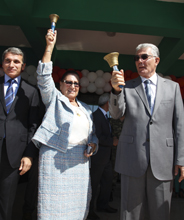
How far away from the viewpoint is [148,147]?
5.50ft

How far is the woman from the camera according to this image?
1.79m

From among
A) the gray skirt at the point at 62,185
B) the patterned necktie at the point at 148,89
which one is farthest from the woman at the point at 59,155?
the patterned necktie at the point at 148,89

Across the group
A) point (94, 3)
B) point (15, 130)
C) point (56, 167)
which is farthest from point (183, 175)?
point (94, 3)

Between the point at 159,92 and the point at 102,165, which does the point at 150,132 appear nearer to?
the point at 159,92

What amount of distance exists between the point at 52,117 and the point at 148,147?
0.86m

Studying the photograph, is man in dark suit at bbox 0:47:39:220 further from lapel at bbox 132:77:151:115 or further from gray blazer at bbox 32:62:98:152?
lapel at bbox 132:77:151:115

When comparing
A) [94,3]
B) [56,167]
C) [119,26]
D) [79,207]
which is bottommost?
[79,207]

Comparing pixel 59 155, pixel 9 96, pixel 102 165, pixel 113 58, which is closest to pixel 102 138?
pixel 102 165

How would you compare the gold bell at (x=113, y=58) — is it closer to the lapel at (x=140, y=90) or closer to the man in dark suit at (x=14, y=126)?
the lapel at (x=140, y=90)

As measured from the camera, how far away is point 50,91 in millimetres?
1868

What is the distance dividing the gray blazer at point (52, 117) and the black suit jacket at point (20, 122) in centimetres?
15

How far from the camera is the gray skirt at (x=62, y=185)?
1.79 m

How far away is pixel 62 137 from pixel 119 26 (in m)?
2.53

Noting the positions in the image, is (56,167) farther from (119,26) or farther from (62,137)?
(119,26)
